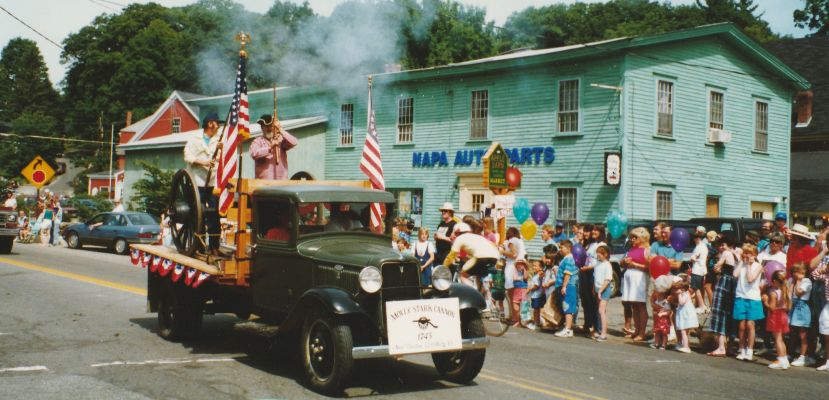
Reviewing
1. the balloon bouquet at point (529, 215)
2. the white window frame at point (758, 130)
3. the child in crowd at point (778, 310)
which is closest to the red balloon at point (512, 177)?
the balloon bouquet at point (529, 215)

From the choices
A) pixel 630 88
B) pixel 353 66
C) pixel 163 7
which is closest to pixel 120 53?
pixel 163 7

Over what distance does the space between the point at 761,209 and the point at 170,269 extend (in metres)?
24.0

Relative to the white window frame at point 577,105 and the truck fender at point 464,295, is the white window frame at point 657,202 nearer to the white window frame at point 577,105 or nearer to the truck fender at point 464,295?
the white window frame at point 577,105

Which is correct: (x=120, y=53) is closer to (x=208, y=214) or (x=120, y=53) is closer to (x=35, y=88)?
(x=35, y=88)

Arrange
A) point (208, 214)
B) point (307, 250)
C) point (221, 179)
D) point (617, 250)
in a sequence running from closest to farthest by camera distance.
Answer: point (307, 250) → point (221, 179) → point (208, 214) → point (617, 250)

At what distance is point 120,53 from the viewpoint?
69875 millimetres

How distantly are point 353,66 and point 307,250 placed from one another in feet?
70.2

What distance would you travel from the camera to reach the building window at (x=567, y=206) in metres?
24.5

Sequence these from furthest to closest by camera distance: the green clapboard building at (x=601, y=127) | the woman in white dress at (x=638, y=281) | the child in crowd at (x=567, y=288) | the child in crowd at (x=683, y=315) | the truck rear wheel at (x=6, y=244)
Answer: the truck rear wheel at (x=6, y=244), the green clapboard building at (x=601, y=127), the child in crowd at (x=567, y=288), the woman in white dress at (x=638, y=281), the child in crowd at (x=683, y=315)

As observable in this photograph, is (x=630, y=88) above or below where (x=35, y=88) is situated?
below

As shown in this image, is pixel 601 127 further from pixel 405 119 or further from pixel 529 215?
pixel 405 119

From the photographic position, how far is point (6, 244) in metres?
24.9

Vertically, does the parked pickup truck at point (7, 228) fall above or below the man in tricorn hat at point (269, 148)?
below

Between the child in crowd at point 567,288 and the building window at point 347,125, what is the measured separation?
61.9ft
